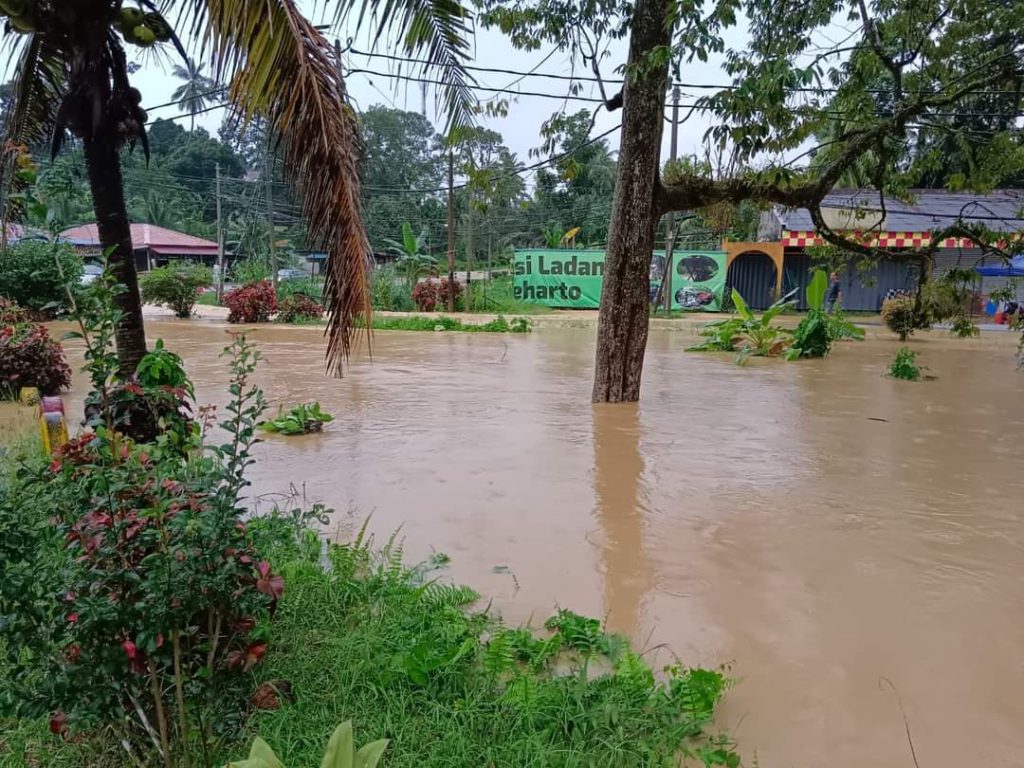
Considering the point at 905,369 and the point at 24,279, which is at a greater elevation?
the point at 24,279

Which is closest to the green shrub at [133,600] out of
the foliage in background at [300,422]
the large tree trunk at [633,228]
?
the foliage in background at [300,422]

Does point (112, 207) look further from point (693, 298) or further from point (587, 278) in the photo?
point (693, 298)

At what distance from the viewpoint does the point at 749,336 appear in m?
15.9

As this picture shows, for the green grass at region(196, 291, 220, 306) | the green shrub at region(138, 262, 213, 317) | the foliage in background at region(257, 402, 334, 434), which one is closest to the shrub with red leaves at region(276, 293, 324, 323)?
the green shrub at region(138, 262, 213, 317)

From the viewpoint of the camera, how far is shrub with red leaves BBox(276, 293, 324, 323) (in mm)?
21891

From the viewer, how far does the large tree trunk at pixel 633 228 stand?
28.5 ft

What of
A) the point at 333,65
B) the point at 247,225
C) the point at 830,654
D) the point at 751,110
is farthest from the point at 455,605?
the point at 247,225

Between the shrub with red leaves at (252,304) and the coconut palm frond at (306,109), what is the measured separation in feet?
60.6

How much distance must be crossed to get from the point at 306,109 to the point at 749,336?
13.5 metres

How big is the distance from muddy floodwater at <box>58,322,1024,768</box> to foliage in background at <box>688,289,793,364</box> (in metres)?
3.84

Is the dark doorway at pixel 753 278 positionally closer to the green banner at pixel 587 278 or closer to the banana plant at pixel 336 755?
the green banner at pixel 587 278

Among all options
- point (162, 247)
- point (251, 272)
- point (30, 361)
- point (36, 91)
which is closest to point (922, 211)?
point (251, 272)

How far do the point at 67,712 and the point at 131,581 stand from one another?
43 cm

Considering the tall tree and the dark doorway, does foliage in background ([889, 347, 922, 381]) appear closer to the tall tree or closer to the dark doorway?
the tall tree
